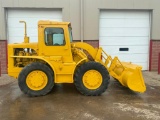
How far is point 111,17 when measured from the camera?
10.9 metres

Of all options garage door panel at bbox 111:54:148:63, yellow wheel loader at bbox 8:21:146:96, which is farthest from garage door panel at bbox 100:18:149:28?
yellow wheel loader at bbox 8:21:146:96

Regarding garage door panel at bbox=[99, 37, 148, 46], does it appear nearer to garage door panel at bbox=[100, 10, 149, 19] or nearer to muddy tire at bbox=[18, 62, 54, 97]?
garage door panel at bbox=[100, 10, 149, 19]

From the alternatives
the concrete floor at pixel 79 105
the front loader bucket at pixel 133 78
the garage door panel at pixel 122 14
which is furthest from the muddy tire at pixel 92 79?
the garage door panel at pixel 122 14

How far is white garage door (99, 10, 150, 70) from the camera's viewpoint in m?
10.9

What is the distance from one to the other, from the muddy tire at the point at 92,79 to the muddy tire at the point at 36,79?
824mm

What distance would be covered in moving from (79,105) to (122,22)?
6.58 meters

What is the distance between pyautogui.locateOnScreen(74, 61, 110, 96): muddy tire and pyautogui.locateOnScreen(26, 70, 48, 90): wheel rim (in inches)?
38.2

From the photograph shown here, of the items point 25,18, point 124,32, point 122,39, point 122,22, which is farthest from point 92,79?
point 25,18

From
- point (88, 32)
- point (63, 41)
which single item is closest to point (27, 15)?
point (88, 32)

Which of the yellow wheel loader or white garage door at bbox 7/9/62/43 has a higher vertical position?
white garage door at bbox 7/9/62/43

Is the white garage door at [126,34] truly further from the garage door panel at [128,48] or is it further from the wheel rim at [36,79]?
the wheel rim at [36,79]

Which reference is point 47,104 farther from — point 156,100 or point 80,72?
point 156,100

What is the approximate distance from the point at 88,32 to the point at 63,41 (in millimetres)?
4318

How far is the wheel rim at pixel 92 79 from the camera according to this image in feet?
21.1
